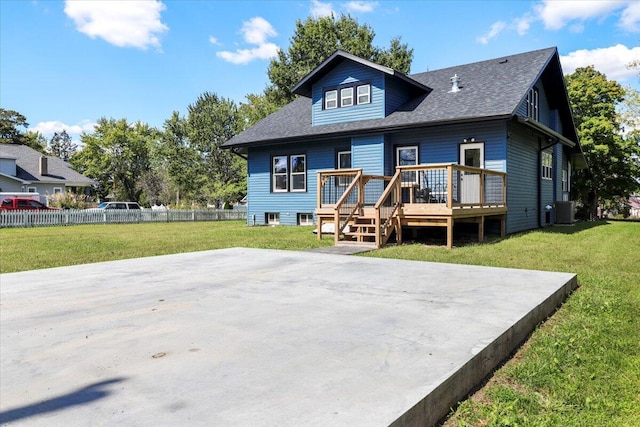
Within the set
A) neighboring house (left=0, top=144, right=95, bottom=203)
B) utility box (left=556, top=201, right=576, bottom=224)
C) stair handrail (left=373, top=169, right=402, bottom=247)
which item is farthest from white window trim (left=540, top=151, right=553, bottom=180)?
neighboring house (left=0, top=144, right=95, bottom=203)

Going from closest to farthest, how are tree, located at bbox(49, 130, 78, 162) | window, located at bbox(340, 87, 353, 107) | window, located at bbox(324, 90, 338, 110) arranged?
window, located at bbox(340, 87, 353, 107) → window, located at bbox(324, 90, 338, 110) → tree, located at bbox(49, 130, 78, 162)

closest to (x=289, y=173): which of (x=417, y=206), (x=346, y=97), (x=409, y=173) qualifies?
(x=346, y=97)

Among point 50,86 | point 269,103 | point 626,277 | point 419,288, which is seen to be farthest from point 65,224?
point 626,277

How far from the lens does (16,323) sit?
141 inches

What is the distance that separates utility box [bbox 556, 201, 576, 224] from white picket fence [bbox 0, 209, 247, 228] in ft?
65.3

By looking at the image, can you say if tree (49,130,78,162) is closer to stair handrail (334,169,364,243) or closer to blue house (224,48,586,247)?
blue house (224,48,586,247)

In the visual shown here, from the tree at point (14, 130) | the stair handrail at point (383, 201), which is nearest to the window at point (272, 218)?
the stair handrail at point (383, 201)

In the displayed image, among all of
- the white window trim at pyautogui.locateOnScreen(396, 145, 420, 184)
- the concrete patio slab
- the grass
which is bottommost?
the grass

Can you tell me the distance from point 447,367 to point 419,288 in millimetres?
2385

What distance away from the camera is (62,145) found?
83438 millimetres

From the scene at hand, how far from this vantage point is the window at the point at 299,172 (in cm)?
1634

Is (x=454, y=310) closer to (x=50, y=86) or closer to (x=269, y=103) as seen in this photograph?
(x=269, y=103)

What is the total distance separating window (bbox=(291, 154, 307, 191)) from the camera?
1634 cm

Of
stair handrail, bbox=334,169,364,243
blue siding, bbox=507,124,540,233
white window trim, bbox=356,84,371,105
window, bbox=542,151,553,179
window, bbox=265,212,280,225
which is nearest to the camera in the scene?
stair handrail, bbox=334,169,364,243
